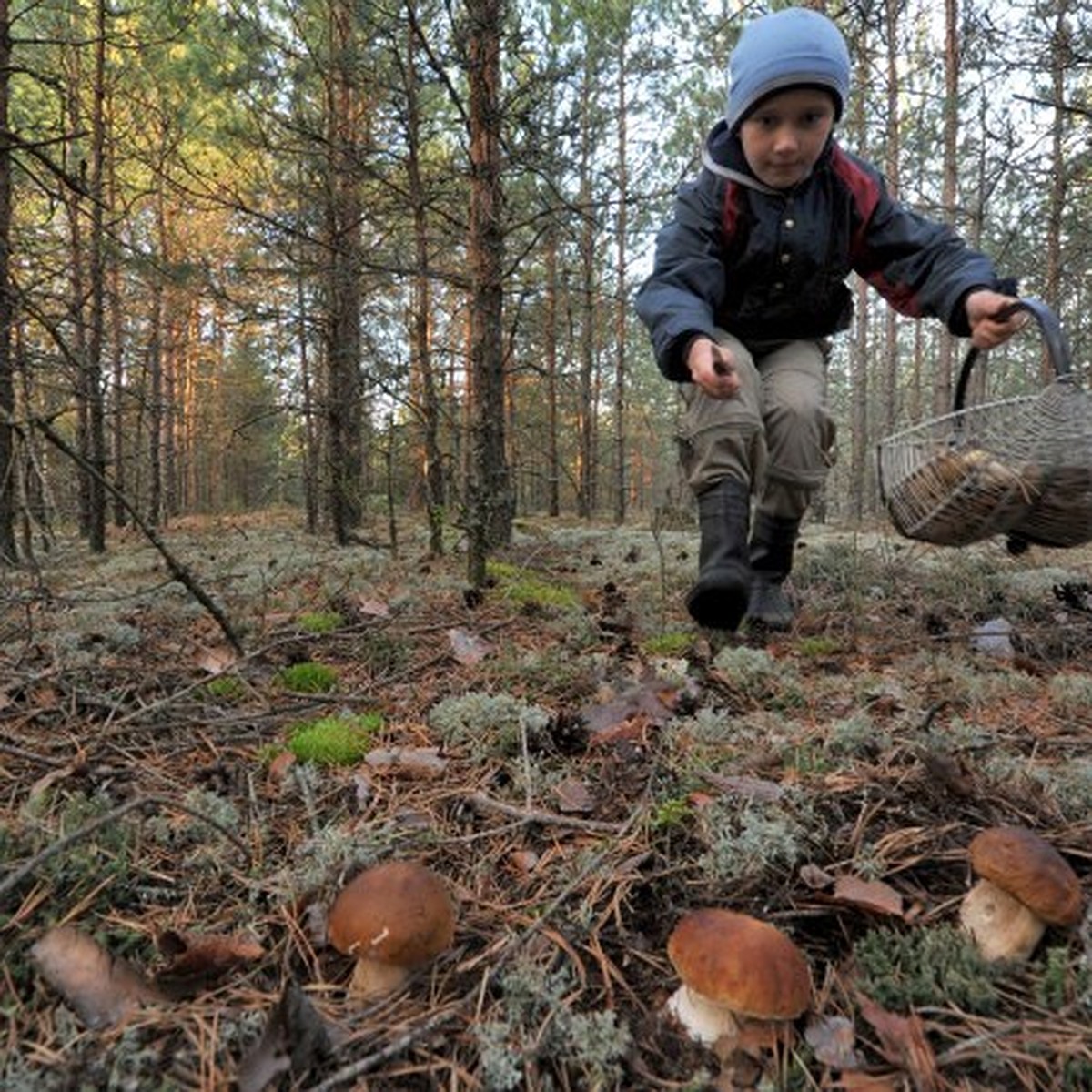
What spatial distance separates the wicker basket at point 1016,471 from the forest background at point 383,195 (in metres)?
1.37

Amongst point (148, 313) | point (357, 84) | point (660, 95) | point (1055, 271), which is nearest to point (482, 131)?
point (357, 84)

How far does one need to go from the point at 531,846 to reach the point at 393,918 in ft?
1.78

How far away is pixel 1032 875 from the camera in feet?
4.26

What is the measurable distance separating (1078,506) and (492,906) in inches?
89.2

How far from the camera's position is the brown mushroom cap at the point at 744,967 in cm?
119

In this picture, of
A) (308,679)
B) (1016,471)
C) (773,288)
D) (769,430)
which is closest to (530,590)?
(769,430)

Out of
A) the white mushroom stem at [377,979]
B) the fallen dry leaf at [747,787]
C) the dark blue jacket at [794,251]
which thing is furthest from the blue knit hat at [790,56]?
the white mushroom stem at [377,979]

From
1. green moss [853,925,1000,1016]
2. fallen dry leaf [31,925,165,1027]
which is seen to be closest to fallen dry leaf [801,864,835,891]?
green moss [853,925,1000,1016]

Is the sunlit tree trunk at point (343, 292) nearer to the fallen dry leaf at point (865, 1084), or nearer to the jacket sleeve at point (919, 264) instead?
the jacket sleeve at point (919, 264)

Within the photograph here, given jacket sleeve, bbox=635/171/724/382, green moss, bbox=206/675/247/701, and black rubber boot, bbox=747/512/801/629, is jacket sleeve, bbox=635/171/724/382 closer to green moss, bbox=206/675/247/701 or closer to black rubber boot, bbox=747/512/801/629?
black rubber boot, bbox=747/512/801/629

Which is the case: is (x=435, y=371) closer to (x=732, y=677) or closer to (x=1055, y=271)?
(x=732, y=677)

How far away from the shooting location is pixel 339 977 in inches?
55.7

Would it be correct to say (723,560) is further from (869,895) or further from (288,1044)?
(288,1044)

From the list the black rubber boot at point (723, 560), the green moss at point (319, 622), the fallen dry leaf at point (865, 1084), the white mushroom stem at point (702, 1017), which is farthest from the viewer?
the green moss at point (319, 622)
